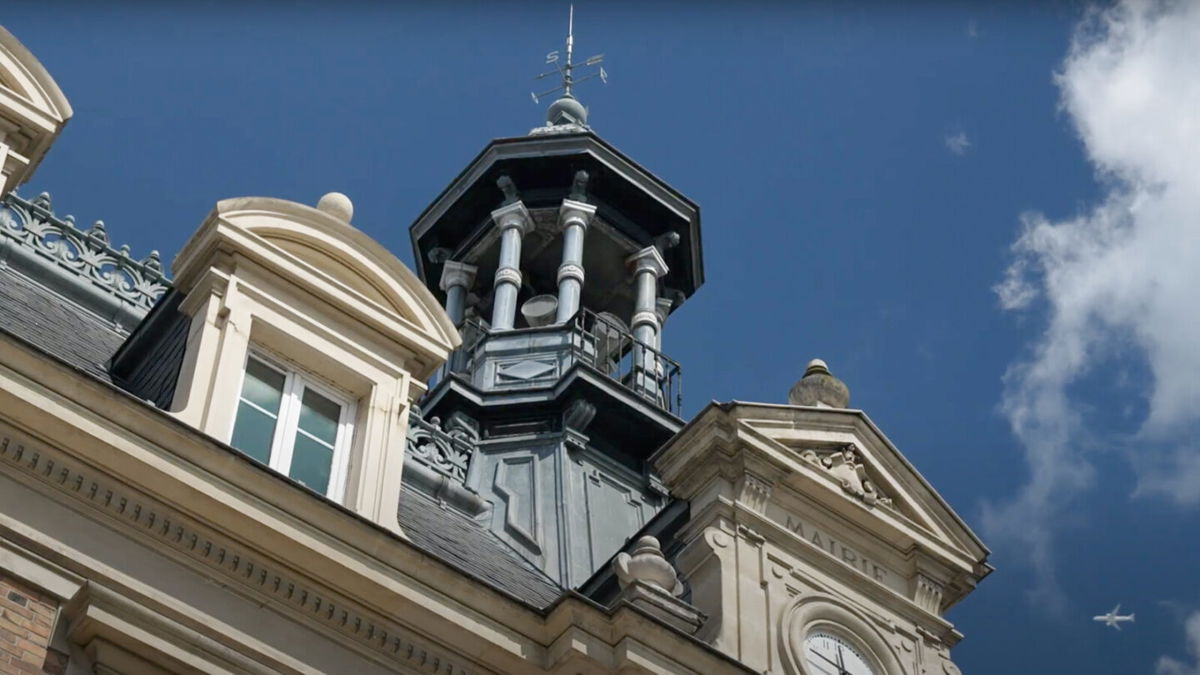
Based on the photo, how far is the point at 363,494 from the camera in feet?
52.9

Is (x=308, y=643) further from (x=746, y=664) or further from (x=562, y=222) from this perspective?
(x=562, y=222)

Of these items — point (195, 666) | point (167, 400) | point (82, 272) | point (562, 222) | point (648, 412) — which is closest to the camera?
point (195, 666)

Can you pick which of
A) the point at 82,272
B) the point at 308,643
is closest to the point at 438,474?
the point at 82,272

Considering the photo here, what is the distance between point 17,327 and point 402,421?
2.98 m

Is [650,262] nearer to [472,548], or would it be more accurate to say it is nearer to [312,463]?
[472,548]

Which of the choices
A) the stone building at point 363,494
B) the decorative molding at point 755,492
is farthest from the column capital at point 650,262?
the decorative molding at point 755,492

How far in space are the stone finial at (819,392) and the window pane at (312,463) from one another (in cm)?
510

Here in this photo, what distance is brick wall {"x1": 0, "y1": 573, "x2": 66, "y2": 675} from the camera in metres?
13.2

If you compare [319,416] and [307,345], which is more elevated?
[307,345]

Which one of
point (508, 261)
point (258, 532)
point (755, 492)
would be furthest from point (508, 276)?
point (258, 532)

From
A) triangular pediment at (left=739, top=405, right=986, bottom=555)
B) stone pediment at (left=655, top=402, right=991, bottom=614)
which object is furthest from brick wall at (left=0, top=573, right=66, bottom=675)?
triangular pediment at (left=739, top=405, right=986, bottom=555)

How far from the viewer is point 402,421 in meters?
17.0

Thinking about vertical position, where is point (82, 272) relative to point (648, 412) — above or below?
below

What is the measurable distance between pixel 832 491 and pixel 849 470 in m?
0.50
